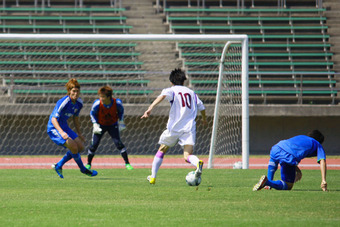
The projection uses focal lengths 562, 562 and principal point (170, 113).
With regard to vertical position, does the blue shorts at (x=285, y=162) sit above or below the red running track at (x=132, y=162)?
above

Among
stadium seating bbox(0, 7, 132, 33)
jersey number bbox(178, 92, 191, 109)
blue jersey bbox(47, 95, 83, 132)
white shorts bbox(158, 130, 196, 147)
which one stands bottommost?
white shorts bbox(158, 130, 196, 147)

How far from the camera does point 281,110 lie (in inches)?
746

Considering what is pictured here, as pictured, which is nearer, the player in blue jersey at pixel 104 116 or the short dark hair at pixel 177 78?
the short dark hair at pixel 177 78

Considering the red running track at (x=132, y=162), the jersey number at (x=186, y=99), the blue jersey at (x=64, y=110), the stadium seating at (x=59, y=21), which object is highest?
the stadium seating at (x=59, y=21)

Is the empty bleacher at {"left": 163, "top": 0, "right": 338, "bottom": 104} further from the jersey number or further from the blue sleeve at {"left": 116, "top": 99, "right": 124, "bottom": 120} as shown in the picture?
the jersey number

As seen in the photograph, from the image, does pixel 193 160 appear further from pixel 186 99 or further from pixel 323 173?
pixel 323 173

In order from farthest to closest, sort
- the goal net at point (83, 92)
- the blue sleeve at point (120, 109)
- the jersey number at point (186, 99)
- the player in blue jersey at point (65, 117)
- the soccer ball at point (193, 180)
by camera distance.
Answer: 1. the goal net at point (83, 92)
2. the blue sleeve at point (120, 109)
3. the player in blue jersey at point (65, 117)
4. the jersey number at point (186, 99)
5. the soccer ball at point (193, 180)

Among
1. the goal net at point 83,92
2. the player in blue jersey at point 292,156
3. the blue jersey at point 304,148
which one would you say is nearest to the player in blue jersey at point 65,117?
the player in blue jersey at point 292,156

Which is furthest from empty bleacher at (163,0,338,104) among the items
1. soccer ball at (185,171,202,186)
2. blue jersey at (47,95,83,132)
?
soccer ball at (185,171,202,186)

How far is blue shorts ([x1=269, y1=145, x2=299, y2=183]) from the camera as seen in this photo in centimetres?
727

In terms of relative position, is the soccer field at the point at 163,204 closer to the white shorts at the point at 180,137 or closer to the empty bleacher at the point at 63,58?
the white shorts at the point at 180,137

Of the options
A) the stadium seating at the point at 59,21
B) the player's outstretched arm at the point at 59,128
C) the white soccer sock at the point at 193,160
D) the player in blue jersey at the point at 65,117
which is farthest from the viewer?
the stadium seating at the point at 59,21

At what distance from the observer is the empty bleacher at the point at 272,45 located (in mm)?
20250

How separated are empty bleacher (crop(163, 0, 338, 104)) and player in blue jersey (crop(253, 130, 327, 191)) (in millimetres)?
11832
